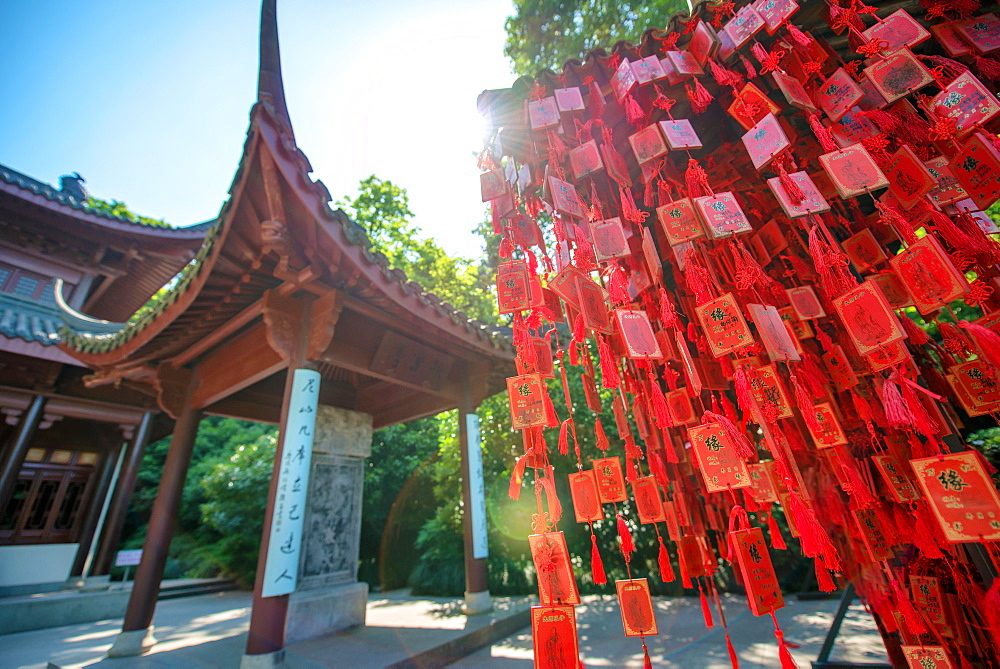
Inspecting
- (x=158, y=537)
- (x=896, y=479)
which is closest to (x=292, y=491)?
(x=158, y=537)

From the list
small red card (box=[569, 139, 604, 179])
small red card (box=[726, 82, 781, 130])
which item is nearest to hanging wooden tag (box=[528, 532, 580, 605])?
small red card (box=[569, 139, 604, 179])

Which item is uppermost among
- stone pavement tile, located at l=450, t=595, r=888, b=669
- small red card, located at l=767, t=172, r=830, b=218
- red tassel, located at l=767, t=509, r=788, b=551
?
small red card, located at l=767, t=172, r=830, b=218

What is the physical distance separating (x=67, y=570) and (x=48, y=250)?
6.34m

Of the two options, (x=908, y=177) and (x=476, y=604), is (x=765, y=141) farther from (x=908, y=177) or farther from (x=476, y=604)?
(x=476, y=604)

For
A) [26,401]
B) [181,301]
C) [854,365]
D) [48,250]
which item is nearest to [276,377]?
[181,301]

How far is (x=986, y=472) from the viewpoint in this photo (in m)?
1.09

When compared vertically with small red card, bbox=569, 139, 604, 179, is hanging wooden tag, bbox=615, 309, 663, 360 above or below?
below

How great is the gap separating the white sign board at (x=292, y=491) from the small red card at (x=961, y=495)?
377 centimetres

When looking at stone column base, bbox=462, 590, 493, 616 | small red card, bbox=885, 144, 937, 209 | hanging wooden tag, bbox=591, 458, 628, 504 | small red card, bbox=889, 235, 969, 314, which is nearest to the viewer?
small red card, bbox=889, 235, 969, 314

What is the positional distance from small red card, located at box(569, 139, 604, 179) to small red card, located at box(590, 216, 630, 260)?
285 millimetres

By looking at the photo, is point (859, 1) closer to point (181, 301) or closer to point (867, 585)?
point (867, 585)

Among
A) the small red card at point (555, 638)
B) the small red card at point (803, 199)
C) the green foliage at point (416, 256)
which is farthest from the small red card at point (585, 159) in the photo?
the green foliage at point (416, 256)

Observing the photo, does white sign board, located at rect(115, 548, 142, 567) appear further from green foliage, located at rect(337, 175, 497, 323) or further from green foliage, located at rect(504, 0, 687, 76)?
green foliage, located at rect(504, 0, 687, 76)

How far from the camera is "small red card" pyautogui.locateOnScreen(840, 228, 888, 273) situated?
1.81 m
